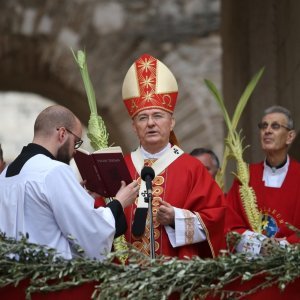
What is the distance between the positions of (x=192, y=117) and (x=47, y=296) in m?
9.97

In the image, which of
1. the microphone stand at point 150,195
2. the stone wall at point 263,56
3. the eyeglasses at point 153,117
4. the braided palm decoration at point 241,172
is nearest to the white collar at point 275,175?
the braided palm decoration at point 241,172

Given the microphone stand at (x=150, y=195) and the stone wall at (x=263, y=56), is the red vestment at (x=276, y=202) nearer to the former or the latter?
the microphone stand at (x=150, y=195)

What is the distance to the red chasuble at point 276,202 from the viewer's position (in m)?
9.66

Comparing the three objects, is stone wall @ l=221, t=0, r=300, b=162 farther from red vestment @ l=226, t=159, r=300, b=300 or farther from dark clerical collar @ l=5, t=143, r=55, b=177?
dark clerical collar @ l=5, t=143, r=55, b=177

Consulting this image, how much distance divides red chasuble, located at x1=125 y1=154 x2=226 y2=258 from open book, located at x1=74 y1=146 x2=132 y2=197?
45 centimetres

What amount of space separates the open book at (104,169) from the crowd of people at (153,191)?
0.10 metres

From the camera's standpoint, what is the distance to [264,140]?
32.4 feet

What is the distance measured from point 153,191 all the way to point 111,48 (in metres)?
9.04

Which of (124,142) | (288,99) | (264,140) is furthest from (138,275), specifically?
(124,142)

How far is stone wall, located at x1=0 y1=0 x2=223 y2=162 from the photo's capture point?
17641 millimetres

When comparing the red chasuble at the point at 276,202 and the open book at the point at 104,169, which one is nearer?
the open book at the point at 104,169

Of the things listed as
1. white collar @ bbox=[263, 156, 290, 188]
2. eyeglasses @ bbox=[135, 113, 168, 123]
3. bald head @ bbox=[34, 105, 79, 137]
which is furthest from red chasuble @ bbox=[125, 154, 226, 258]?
bald head @ bbox=[34, 105, 79, 137]

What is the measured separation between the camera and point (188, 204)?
901 centimetres

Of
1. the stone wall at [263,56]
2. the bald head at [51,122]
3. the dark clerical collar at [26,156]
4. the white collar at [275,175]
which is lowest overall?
the white collar at [275,175]
